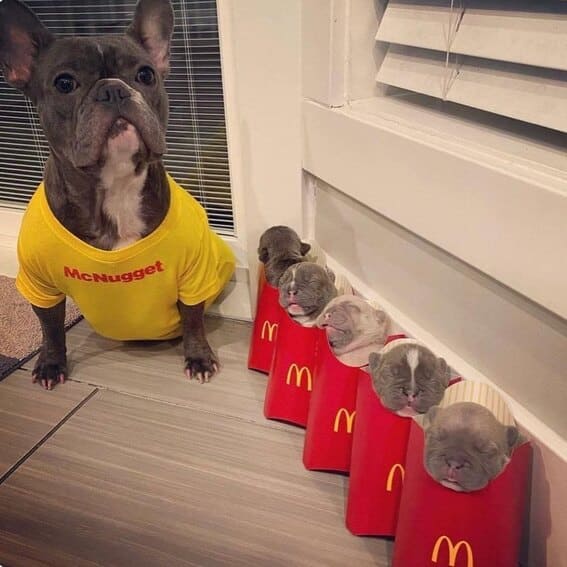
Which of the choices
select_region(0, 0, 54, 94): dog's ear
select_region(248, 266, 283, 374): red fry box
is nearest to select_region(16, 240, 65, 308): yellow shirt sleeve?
select_region(0, 0, 54, 94): dog's ear

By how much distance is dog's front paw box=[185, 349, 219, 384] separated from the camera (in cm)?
123

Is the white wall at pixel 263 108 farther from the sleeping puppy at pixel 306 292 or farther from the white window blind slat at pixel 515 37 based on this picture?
the white window blind slat at pixel 515 37

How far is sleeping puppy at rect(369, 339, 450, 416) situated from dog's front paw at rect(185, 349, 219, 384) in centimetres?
50

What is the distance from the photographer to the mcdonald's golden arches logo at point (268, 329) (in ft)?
3.92

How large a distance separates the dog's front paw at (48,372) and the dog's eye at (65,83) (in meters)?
0.55

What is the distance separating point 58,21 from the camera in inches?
53.5

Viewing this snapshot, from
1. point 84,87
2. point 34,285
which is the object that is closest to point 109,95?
point 84,87

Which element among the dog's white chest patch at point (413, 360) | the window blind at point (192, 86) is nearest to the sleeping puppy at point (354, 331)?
the dog's white chest patch at point (413, 360)

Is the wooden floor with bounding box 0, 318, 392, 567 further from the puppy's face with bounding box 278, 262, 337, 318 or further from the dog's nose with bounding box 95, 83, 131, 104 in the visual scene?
the dog's nose with bounding box 95, 83, 131, 104

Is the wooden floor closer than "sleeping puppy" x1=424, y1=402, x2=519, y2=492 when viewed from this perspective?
No

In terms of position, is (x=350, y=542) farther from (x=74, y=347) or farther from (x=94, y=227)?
(x=74, y=347)

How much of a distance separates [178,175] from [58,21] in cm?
42

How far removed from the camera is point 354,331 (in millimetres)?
905

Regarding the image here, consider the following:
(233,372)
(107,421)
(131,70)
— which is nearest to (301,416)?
(233,372)
